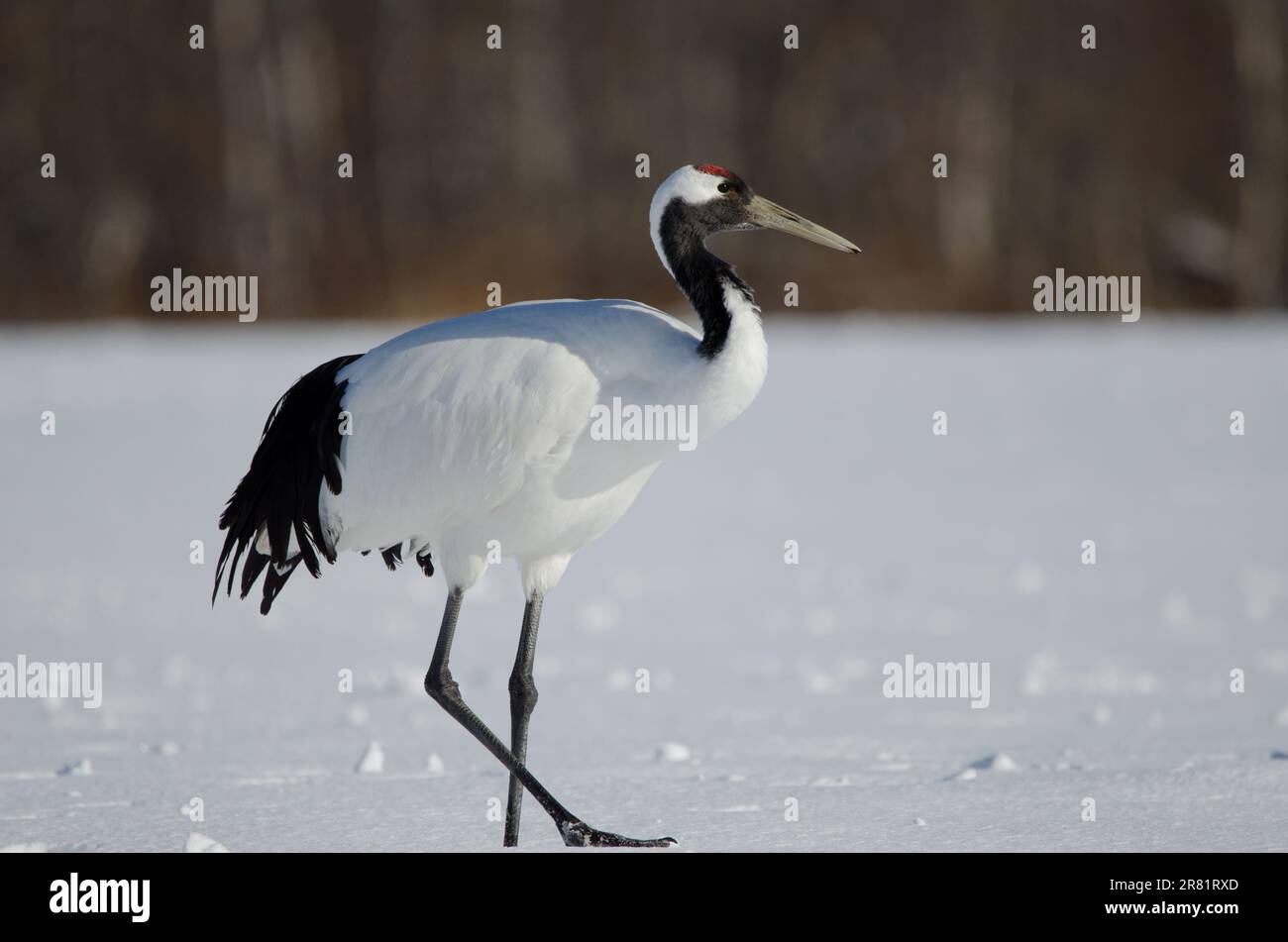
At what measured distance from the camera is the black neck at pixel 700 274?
415 centimetres

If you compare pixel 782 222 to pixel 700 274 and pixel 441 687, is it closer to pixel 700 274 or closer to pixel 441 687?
pixel 700 274

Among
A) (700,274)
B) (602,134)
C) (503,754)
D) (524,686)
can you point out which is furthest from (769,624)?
(602,134)

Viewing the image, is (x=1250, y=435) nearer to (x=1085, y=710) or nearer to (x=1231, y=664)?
(x=1231, y=664)

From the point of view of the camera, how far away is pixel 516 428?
164 inches

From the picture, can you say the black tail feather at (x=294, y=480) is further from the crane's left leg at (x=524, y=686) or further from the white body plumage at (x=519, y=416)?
the crane's left leg at (x=524, y=686)

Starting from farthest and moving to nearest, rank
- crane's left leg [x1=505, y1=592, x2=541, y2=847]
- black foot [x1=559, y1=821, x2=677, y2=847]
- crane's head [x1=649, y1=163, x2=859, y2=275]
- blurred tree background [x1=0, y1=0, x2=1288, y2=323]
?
blurred tree background [x1=0, y1=0, x2=1288, y2=323] < crane's left leg [x1=505, y1=592, x2=541, y2=847] < crane's head [x1=649, y1=163, x2=859, y2=275] < black foot [x1=559, y1=821, x2=677, y2=847]

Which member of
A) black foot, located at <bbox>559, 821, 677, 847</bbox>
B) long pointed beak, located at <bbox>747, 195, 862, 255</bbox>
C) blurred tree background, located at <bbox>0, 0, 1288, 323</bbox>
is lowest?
black foot, located at <bbox>559, 821, 677, 847</bbox>

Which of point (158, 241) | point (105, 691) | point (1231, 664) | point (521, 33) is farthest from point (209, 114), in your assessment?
point (1231, 664)

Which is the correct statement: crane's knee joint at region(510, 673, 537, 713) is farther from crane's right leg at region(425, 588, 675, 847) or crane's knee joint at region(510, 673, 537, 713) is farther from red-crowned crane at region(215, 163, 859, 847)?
crane's right leg at region(425, 588, 675, 847)

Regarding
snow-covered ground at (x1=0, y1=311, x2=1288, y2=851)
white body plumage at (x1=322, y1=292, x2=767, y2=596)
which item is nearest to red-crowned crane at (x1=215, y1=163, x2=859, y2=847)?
white body plumage at (x1=322, y1=292, x2=767, y2=596)

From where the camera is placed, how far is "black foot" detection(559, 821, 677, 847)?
3.93m

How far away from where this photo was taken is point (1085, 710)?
5949 mm

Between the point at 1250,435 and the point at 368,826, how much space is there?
26.8 ft

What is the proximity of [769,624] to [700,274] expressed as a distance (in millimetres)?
3737
